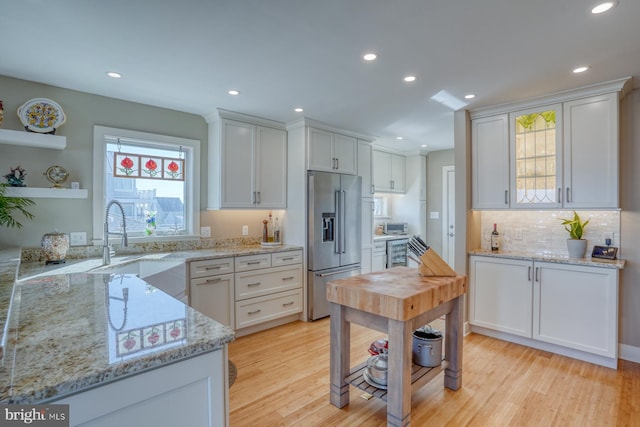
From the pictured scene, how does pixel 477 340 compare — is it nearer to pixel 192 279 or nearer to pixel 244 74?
pixel 192 279

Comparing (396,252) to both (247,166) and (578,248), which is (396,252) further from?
(247,166)

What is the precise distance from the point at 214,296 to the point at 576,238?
3536mm

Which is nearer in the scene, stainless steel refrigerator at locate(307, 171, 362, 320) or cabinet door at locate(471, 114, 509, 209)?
cabinet door at locate(471, 114, 509, 209)

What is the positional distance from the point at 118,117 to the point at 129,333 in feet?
9.52

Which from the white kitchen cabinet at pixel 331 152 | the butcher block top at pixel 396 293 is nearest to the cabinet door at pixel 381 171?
the white kitchen cabinet at pixel 331 152

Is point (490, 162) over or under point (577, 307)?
over

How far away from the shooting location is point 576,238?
3.08m

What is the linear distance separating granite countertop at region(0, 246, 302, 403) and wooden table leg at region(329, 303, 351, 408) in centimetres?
114

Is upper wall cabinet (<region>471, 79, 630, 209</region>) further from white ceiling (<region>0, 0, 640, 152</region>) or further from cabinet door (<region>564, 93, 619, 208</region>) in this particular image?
white ceiling (<region>0, 0, 640, 152</region>)

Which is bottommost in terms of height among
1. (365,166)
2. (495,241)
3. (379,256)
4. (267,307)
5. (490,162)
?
(267,307)

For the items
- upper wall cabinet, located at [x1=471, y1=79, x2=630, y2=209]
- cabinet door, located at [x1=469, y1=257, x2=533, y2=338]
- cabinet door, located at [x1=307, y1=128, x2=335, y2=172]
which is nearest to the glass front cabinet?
upper wall cabinet, located at [x1=471, y1=79, x2=630, y2=209]

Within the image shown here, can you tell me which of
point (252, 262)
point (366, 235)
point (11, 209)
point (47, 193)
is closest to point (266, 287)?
point (252, 262)

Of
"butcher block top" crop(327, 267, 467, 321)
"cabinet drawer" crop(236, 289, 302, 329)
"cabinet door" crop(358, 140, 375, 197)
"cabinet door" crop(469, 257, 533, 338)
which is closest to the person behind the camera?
"butcher block top" crop(327, 267, 467, 321)

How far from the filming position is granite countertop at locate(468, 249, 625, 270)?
275 cm
